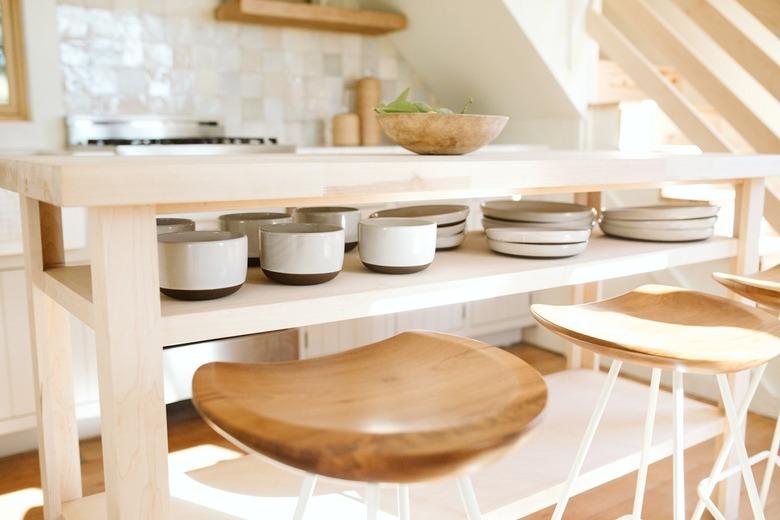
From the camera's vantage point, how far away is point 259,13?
3.25 metres

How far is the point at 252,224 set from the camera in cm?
147

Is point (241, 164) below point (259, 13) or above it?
below

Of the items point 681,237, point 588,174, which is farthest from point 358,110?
point 588,174

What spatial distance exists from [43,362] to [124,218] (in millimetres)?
568

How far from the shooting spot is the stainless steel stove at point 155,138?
275cm

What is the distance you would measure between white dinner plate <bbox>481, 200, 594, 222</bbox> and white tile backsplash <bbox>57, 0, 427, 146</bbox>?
1.95 meters

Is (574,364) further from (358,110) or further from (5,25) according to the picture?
(5,25)

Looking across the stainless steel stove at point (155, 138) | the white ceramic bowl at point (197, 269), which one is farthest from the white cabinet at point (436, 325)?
the white ceramic bowl at point (197, 269)

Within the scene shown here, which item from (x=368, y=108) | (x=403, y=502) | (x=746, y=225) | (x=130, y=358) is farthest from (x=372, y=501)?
(x=368, y=108)

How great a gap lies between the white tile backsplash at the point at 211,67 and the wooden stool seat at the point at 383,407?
2524mm

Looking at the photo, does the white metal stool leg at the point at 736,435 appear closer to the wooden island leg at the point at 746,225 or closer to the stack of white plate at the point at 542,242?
the stack of white plate at the point at 542,242

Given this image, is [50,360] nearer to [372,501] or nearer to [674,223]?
[372,501]

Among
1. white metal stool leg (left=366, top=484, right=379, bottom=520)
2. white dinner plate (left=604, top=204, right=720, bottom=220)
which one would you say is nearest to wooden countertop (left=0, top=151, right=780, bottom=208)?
white dinner plate (left=604, top=204, right=720, bottom=220)

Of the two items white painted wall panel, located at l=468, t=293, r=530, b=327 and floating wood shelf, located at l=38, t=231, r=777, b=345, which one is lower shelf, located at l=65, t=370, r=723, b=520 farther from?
white painted wall panel, located at l=468, t=293, r=530, b=327
